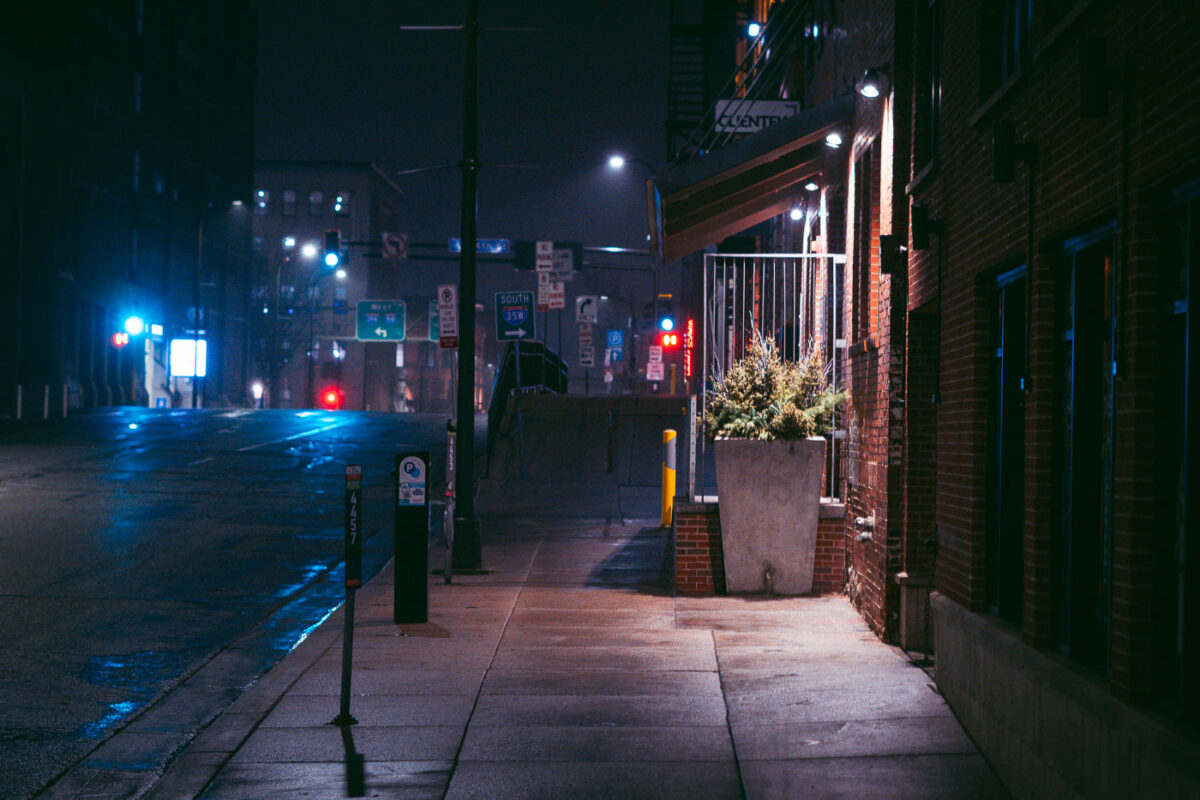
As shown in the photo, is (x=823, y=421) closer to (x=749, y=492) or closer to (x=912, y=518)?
(x=749, y=492)

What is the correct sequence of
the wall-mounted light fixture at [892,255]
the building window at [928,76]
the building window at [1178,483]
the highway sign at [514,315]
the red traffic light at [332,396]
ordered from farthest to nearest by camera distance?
the red traffic light at [332,396] → the highway sign at [514,315] → the wall-mounted light fixture at [892,255] → the building window at [928,76] → the building window at [1178,483]

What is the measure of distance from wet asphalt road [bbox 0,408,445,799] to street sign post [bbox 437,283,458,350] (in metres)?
2.84

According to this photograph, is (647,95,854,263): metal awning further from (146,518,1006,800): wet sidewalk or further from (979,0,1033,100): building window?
(146,518,1006,800): wet sidewalk

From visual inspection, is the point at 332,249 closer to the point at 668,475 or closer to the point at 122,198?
the point at 668,475

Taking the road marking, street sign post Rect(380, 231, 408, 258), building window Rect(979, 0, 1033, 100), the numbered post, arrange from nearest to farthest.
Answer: building window Rect(979, 0, 1033, 100)
the numbered post
the road marking
street sign post Rect(380, 231, 408, 258)

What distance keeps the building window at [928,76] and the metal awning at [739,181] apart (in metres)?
2.07

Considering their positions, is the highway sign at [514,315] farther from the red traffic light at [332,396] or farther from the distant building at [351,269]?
the distant building at [351,269]

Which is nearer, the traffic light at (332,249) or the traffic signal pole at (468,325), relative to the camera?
the traffic signal pole at (468,325)

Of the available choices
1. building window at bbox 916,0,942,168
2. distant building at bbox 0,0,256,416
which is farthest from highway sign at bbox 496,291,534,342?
distant building at bbox 0,0,256,416

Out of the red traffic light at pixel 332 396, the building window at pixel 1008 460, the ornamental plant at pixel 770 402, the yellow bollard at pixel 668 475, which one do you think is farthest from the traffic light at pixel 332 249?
the red traffic light at pixel 332 396

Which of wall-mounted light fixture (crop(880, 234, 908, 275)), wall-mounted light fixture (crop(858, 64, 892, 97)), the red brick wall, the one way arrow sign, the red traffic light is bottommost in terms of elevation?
the red brick wall

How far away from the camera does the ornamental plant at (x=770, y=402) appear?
38.5 feet

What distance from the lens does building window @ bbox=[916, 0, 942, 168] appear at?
9547mm

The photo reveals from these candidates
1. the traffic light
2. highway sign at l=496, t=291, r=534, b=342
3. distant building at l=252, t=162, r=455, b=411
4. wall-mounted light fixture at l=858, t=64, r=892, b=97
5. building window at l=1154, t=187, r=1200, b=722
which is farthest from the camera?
distant building at l=252, t=162, r=455, b=411
